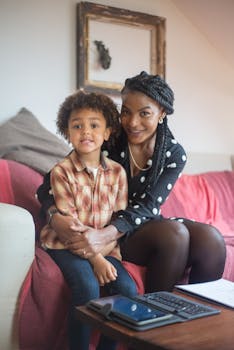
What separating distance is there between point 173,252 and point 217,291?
27 cm

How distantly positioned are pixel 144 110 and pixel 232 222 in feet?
3.11

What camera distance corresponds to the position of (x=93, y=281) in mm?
1414

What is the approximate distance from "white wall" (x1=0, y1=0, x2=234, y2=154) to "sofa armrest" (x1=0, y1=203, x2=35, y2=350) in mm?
1016

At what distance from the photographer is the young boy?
1458 mm

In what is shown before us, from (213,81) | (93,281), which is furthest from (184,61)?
(93,281)

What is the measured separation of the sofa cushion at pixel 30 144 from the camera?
77.3 inches

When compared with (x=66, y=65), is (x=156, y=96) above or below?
below

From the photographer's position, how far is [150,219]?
167 cm

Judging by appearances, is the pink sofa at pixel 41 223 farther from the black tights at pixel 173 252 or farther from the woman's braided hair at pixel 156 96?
the woman's braided hair at pixel 156 96

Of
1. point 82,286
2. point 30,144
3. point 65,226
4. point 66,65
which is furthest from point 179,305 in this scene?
point 66,65

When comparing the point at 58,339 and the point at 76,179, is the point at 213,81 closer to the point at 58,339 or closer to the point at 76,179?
the point at 76,179

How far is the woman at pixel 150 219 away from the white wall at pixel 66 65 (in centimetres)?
75

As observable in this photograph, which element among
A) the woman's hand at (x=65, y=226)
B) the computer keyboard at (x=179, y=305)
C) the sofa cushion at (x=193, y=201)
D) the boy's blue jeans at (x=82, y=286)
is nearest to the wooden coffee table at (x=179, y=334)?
the computer keyboard at (x=179, y=305)

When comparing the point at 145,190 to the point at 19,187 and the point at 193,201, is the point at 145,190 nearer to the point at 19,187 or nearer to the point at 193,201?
the point at 19,187
